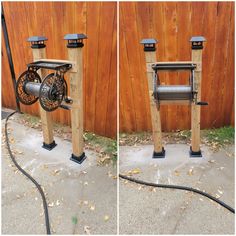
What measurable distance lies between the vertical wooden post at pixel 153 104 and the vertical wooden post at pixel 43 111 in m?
1.02

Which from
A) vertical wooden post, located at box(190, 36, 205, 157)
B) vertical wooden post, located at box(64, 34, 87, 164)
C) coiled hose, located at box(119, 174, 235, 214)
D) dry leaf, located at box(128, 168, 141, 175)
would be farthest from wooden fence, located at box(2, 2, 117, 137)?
vertical wooden post, located at box(190, 36, 205, 157)

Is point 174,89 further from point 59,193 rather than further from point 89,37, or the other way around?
point 59,193

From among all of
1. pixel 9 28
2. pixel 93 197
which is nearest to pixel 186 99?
pixel 93 197

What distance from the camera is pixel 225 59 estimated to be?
2.87 meters

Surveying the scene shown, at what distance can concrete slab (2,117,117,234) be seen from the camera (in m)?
1.97

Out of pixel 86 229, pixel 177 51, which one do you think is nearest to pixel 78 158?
pixel 86 229

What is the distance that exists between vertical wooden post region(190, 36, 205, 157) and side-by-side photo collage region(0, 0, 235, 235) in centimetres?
1

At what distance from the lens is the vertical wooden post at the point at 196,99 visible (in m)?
2.23

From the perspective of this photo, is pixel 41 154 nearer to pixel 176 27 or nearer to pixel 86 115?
pixel 86 115

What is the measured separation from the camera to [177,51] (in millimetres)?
2811

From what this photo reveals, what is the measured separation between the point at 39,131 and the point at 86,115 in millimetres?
776

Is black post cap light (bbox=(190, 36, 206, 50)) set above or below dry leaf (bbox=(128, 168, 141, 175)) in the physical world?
above

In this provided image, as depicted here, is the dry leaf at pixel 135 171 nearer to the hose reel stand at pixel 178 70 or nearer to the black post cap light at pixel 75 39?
the hose reel stand at pixel 178 70

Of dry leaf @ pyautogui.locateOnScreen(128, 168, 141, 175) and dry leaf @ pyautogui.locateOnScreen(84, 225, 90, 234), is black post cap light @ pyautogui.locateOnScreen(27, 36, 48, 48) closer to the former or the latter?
dry leaf @ pyautogui.locateOnScreen(128, 168, 141, 175)
